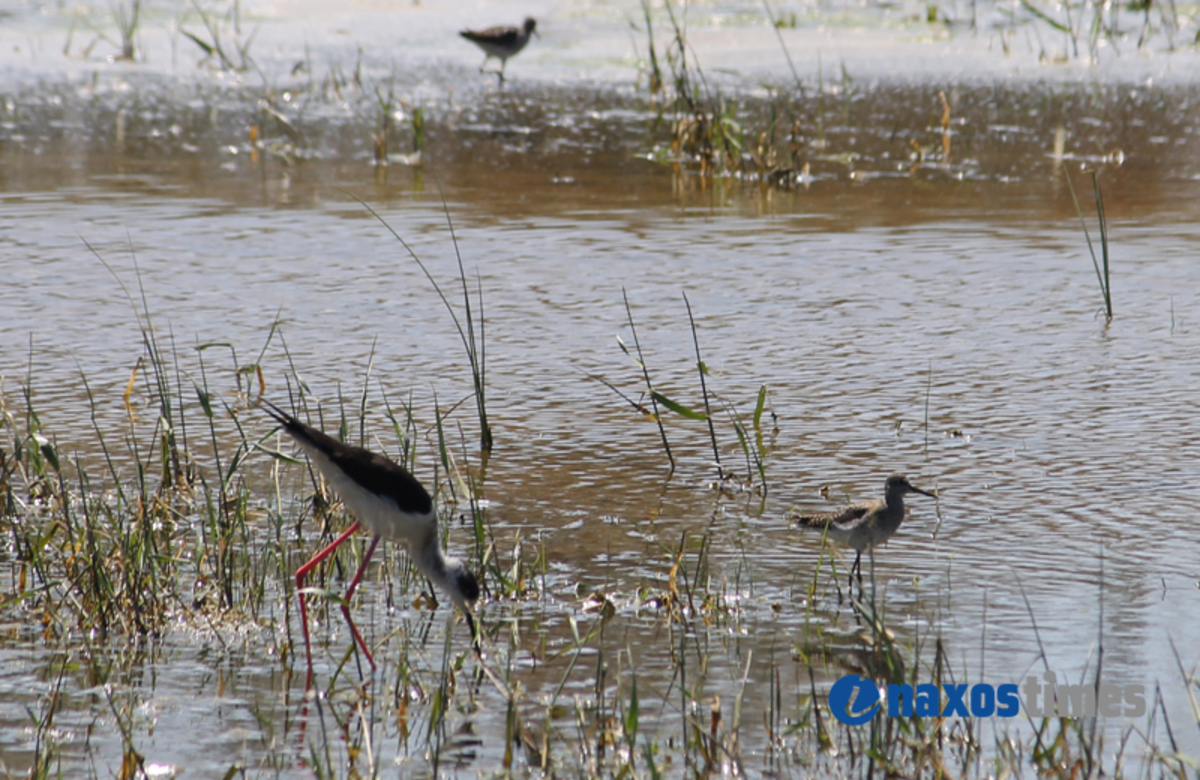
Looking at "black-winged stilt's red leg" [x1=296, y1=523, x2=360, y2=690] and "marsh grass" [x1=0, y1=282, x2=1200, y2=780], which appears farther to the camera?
"black-winged stilt's red leg" [x1=296, y1=523, x2=360, y2=690]

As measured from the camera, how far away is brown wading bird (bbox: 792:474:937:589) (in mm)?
4559

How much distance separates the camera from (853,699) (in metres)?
3.75

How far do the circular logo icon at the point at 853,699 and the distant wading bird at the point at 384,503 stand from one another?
1013 mm

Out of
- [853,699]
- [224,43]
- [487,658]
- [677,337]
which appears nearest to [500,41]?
[224,43]

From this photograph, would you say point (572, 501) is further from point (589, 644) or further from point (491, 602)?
point (589, 644)

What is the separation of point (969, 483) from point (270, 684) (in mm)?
2548

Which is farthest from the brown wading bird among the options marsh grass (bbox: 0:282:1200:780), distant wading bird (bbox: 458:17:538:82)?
distant wading bird (bbox: 458:17:538:82)

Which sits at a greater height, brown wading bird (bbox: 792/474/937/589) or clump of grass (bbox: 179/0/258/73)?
clump of grass (bbox: 179/0/258/73)

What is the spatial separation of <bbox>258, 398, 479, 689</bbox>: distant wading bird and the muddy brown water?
195 millimetres

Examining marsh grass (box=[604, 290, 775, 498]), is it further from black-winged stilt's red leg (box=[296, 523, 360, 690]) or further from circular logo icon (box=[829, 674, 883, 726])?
circular logo icon (box=[829, 674, 883, 726])

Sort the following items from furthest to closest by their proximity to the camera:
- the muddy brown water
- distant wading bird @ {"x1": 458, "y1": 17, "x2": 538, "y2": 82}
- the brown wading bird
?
1. distant wading bird @ {"x1": 458, "y1": 17, "x2": 538, "y2": 82}
2. the brown wading bird
3. the muddy brown water

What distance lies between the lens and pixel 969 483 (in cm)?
535

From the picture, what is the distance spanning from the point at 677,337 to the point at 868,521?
8.94ft

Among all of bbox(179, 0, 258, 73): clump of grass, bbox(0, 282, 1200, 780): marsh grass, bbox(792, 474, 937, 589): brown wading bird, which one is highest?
bbox(179, 0, 258, 73): clump of grass
